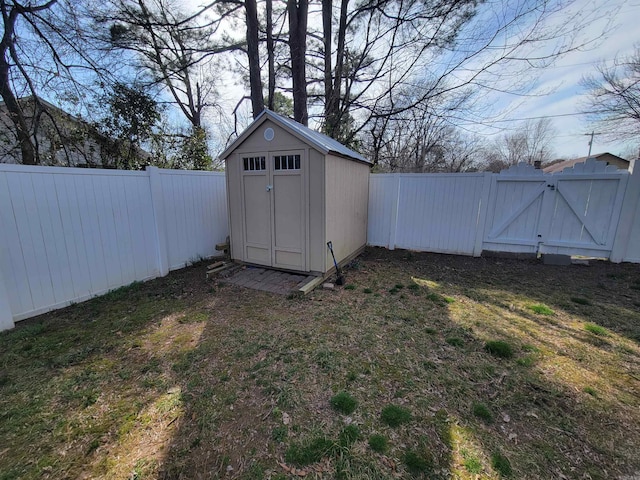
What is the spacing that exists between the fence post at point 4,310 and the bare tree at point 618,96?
15800mm

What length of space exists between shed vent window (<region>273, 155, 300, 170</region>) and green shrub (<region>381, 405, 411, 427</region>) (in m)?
3.41

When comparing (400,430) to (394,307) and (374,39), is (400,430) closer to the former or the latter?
(394,307)

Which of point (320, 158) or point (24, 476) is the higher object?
point (320, 158)

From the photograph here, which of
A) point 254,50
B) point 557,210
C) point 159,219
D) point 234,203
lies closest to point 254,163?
point 234,203

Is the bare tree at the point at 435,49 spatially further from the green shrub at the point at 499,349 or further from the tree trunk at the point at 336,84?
the green shrub at the point at 499,349

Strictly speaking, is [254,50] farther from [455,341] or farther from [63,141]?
[455,341]

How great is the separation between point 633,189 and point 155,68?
1111cm

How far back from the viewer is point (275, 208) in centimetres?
447

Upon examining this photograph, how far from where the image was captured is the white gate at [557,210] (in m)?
4.75

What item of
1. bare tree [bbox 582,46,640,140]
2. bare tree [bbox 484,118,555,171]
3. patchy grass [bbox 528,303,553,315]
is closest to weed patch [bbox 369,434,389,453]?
patchy grass [bbox 528,303,553,315]

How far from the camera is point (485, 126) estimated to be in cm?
777

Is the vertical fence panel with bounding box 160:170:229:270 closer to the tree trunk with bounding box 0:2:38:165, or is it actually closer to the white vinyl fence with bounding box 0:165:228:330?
the white vinyl fence with bounding box 0:165:228:330

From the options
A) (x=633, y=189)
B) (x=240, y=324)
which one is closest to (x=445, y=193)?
(x=633, y=189)

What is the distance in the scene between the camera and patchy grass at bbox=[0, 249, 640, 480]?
60.8 inches
